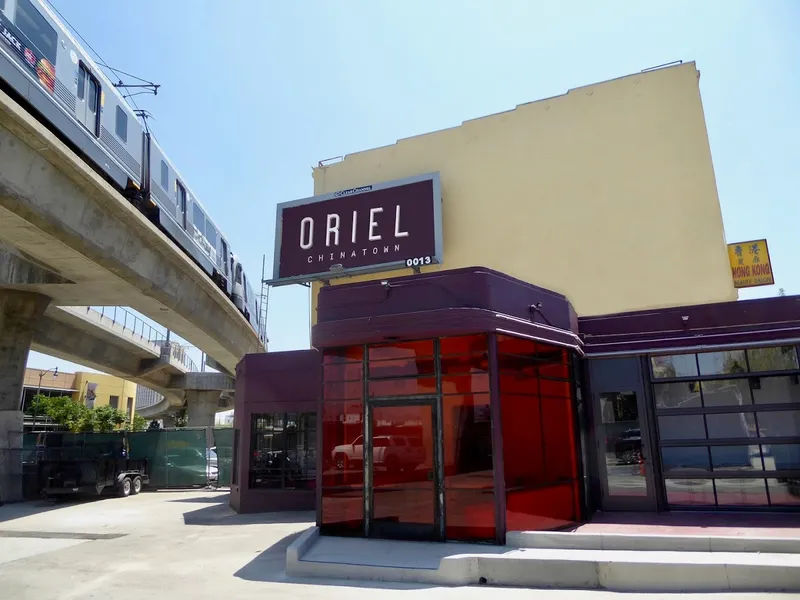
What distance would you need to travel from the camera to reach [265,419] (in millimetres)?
14625

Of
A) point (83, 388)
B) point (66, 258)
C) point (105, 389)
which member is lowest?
point (66, 258)

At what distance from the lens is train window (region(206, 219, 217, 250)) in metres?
23.7

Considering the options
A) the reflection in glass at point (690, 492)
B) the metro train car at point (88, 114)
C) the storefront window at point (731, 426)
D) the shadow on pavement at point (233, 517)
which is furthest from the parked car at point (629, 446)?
the metro train car at point (88, 114)

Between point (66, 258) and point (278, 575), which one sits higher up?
point (66, 258)

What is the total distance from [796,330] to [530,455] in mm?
5427

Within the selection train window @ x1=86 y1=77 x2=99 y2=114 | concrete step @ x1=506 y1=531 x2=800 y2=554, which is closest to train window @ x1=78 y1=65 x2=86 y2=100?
train window @ x1=86 y1=77 x2=99 y2=114

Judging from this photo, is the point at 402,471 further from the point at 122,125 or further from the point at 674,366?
the point at 122,125

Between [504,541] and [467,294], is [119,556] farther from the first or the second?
[467,294]

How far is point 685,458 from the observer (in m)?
10.4

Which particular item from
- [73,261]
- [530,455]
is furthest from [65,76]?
[530,455]

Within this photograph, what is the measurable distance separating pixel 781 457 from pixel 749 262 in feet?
22.4

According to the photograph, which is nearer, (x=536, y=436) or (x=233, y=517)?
(x=536, y=436)

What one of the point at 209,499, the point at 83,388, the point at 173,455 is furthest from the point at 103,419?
the point at 209,499

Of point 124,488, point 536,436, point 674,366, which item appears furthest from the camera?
point 124,488
